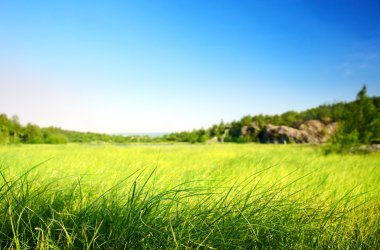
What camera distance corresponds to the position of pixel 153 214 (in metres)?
2.04

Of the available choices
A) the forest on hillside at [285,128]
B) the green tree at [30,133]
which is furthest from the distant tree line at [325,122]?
the green tree at [30,133]

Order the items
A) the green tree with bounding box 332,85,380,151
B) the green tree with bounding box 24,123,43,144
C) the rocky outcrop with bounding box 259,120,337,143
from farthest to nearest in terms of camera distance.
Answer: the rocky outcrop with bounding box 259,120,337,143 < the green tree with bounding box 24,123,43,144 < the green tree with bounding box 332,85,380,151

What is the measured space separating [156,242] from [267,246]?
0.79m

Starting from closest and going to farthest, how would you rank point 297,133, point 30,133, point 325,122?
point 30,133 → point 297,133 → point 325,122

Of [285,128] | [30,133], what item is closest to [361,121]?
[285,128]

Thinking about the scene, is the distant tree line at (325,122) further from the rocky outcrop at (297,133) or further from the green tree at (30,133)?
the green tree at (30,133)

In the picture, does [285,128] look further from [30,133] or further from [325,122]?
[30,133]

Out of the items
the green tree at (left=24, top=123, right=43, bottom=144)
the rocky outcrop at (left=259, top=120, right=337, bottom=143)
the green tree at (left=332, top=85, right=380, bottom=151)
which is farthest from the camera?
the rocky outcrop at (left=259, top=120, right=337, bottom=143)

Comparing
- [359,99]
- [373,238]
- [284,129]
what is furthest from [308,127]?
[373,238]

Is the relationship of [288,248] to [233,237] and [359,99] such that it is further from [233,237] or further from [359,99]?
[359,99]

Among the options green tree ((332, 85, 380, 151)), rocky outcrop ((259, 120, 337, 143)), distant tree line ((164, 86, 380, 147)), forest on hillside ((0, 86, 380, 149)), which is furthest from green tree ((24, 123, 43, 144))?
A: green tree ((332, 85, 380, 151))

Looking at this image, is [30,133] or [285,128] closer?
[30,133]

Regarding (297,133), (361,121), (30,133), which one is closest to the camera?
(361,121)

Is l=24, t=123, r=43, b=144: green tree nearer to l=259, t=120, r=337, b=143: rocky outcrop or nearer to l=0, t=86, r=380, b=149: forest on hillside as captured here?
l=0, t=86, r=380, b=149: forest on hillside
